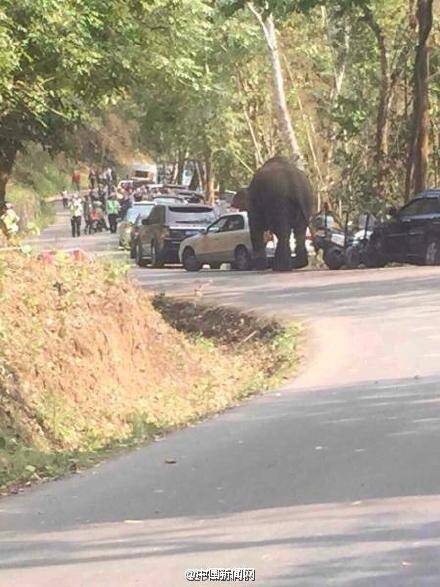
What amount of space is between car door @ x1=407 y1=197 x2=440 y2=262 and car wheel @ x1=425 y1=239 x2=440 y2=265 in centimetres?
11

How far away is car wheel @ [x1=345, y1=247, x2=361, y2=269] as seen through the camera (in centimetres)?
2720

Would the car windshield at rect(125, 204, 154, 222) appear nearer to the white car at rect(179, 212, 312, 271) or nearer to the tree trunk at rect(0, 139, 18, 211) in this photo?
the white car at rect(179, 212, 312, 271)

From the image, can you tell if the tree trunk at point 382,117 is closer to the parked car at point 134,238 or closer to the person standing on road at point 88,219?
the parked car at point 134,238

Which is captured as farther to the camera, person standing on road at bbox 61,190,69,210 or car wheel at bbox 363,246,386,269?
person standing on road at bbox 61,190,69,210

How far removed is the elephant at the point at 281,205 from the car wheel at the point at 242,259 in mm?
1626

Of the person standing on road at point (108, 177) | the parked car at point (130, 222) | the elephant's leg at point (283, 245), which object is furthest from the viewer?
the person standing on road at point (108, 177)

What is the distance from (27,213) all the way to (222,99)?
15.2m

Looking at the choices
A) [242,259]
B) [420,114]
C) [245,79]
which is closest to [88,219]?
[245,79]

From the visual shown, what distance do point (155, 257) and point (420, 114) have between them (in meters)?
9.78

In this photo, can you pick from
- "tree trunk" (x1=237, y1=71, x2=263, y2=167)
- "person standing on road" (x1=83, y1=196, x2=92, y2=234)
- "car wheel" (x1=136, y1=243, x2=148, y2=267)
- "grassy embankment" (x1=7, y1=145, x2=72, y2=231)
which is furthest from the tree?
"person standing on road" (x1=83, y1=196, x2=92, y2=234)

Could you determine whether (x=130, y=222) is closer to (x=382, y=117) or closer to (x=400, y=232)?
(x=382, y=117)

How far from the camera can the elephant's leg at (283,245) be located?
89.1ft

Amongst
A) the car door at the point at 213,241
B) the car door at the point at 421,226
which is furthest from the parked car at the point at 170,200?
the car door at the point at 421,226

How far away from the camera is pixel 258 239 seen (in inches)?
1107
